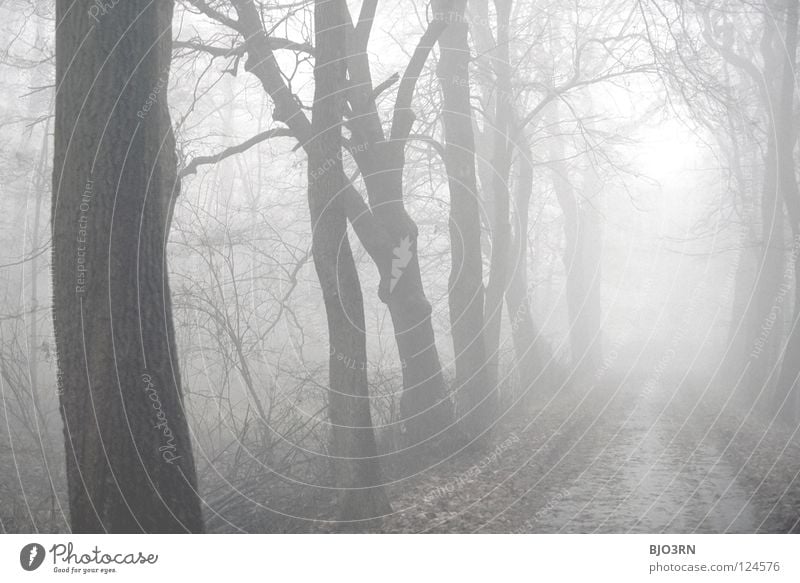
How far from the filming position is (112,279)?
436 cm

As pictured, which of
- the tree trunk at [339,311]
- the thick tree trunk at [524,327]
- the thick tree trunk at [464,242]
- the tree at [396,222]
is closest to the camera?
the tree trunk at [339,311]

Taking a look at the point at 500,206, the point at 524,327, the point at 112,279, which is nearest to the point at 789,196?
the point at 500,206

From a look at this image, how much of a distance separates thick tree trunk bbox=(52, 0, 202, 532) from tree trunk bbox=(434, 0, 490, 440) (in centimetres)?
575

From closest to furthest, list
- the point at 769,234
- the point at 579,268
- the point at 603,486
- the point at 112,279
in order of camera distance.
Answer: the point at 112,279 < the point at 603,486 < the point at 769,234 < the point at 579,268

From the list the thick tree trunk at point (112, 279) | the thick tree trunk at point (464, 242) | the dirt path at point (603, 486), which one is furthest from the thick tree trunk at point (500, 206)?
the thick tree trunk at point (112, 279)

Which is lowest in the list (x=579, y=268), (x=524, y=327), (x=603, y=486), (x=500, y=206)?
(x=603, y=486)

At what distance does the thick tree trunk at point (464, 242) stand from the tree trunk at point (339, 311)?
140 inches

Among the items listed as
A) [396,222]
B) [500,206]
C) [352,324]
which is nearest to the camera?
[352,324]

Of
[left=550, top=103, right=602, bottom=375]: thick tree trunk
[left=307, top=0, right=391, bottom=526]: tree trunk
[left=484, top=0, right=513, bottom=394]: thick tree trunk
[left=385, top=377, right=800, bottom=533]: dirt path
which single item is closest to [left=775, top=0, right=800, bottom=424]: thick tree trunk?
[left=385, top=377, right=800, bottom=533]: dirt path

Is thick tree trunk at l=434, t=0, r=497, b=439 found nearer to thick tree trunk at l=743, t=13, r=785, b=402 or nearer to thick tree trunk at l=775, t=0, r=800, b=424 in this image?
thick tree trunk at l=775, t=0, r=800, b=424

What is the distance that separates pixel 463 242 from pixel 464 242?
0.02 m

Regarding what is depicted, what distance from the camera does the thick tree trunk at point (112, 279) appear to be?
14.2ft

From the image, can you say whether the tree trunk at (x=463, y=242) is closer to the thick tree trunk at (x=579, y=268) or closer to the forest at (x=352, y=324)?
the forest at (x=352, y=324)

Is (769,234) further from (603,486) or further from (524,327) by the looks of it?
Answer: (603,486)
